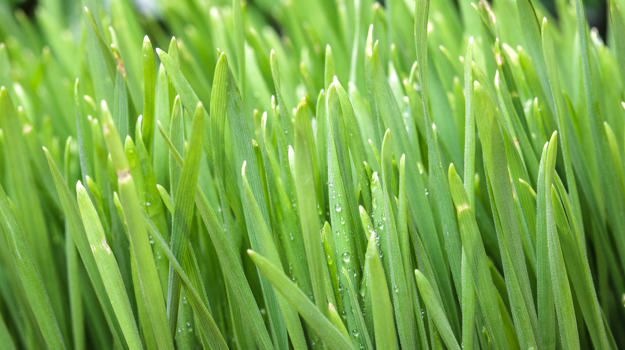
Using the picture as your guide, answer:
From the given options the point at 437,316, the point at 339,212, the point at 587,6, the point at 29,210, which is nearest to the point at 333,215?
the point at 339,212

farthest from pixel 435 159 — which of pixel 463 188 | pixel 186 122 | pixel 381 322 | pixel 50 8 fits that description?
pixel 50 8

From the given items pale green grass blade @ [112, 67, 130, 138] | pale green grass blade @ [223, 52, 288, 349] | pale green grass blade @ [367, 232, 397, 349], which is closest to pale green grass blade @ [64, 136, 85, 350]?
pale green grass blade @ [112, 67, 130, 138]

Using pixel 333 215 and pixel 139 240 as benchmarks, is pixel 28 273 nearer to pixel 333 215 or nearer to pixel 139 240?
pixel 139 240

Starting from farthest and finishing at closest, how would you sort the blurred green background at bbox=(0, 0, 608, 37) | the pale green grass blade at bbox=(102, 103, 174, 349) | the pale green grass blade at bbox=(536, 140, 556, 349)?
the blurred green background at bbox=(0, 0, 608, 37) → the pale green grass blade at bbox=(536, 140, 556, 349) → the pale green grass blade at bbox=(102, 103, 174, 349)

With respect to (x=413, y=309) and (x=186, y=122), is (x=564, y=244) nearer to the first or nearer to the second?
(x=413, y=309)

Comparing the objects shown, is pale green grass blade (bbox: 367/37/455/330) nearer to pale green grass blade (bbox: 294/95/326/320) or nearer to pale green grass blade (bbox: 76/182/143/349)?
pale green grass blade (bbox: 294/95/326/320)
